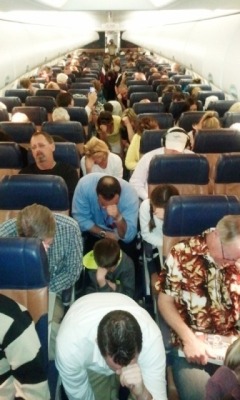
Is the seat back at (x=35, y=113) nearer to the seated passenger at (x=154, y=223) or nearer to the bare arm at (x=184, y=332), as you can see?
the seated passenger at (x=154, y=223)

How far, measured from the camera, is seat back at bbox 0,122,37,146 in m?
6.20

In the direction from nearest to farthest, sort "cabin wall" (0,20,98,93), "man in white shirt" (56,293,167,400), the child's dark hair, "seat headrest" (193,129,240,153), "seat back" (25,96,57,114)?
1. "man in white shirt" (56,293,167,400)
2. the child's dark hair
3. "seat headrest" (193,129,240,153)
4. "seat back" (25,96,57,114)
5. "cabin wall" (0,20,98,93)

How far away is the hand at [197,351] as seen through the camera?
2703 mm

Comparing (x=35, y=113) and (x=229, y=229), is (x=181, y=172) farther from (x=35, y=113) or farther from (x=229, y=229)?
(x=35, y=113)

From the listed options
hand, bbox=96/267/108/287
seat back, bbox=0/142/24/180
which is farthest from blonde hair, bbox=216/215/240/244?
seat back, bbox=0/142/24/180

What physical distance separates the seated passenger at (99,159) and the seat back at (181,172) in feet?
2.31

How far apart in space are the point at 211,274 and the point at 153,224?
40.3 inches

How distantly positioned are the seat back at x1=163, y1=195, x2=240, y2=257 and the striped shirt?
1.81 ft

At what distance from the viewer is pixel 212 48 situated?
11.2m

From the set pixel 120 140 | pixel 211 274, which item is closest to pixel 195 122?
pixel 120 140

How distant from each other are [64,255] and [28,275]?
682 millimetres

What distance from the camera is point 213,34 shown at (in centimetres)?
1133

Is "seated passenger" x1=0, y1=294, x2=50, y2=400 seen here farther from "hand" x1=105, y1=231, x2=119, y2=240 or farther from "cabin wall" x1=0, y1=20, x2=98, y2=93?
"cabin wall" x1=0, y1=20, x2=98, y2=93

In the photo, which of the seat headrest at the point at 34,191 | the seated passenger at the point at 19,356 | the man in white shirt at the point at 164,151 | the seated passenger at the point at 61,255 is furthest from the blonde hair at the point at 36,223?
the man in white shirt at the point at 164,151
